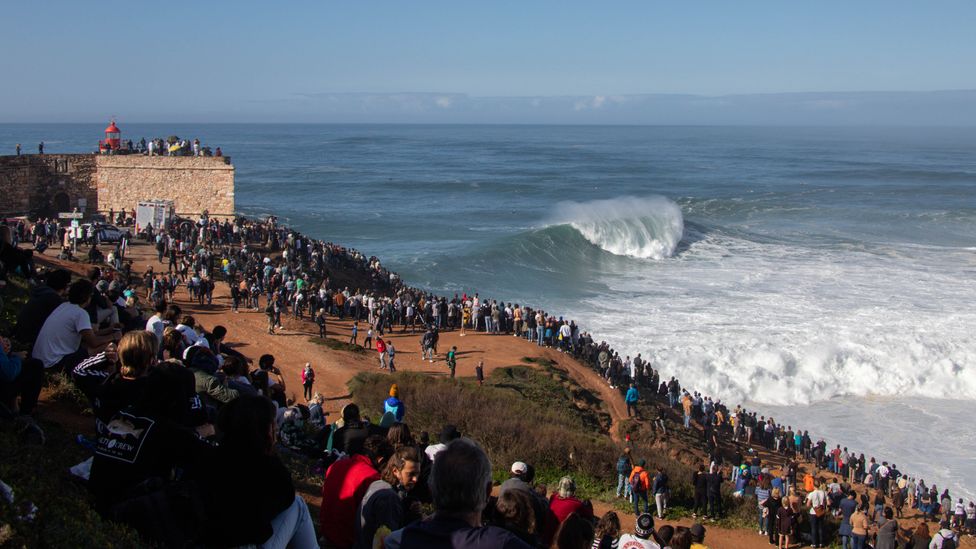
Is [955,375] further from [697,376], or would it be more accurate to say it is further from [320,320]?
[320,320]

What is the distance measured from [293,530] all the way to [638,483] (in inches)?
355

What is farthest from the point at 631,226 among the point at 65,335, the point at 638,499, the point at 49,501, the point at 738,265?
the point at 49,501

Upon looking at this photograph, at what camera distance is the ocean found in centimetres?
2334

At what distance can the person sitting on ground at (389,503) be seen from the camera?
4200 millimetres

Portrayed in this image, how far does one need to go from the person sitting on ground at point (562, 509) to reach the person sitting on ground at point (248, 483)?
164 cm

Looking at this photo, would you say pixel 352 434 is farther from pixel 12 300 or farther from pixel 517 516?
pixel 12 300

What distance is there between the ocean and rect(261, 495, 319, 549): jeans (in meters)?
16.8

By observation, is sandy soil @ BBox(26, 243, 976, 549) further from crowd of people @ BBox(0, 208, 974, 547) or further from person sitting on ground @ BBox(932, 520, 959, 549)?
person sitting on ground @ BBox(932, 520, 959, 549)

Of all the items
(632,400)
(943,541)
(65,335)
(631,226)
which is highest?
(65,335)

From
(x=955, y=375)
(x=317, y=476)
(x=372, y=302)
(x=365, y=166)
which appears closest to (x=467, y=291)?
(x=372, y=302)

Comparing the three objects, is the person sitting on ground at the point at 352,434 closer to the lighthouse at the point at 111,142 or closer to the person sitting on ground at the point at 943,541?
the person sitting on ground at the point at 943,541

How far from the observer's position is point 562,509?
5.34 meters

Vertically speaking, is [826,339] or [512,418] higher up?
[512,418]

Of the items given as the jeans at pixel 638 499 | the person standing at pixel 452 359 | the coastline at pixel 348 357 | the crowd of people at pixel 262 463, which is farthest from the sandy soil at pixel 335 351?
the jeans at pixel 638 499
